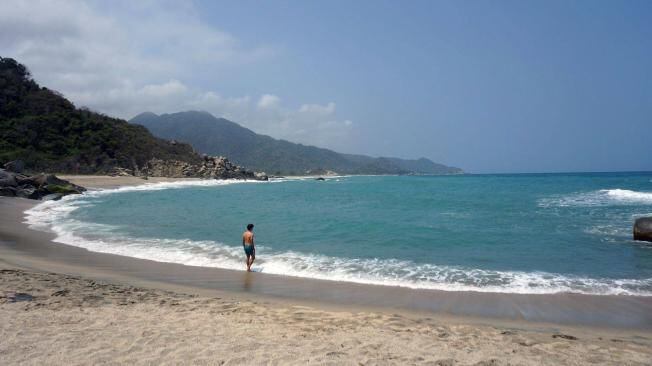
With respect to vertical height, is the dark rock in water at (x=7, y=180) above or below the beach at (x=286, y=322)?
above

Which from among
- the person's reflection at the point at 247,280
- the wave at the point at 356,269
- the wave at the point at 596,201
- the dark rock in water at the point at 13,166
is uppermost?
the dark rock in water at the point at 13,166

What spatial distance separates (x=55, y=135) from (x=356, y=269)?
245ft

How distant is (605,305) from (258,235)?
11.9m

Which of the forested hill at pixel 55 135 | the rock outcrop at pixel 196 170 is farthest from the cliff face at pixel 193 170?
the forested hill at pixel 55 135

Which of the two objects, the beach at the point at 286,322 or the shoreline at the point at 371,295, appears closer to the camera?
the beach at the point at 286,322

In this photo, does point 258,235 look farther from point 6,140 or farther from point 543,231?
point 6,140

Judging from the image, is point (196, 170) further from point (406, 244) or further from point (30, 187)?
point (406, 244)

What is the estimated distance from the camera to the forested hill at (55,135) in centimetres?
5925

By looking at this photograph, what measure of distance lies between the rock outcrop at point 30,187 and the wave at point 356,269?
60.8 ft

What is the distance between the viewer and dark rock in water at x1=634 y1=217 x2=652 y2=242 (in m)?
13.6

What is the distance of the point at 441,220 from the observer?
19547 mm

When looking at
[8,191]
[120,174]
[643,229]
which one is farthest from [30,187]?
[120,174]

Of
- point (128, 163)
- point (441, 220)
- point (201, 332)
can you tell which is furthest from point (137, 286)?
point (128, 163)

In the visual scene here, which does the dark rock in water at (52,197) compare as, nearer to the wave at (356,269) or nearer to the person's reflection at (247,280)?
the wave at (356,269)
